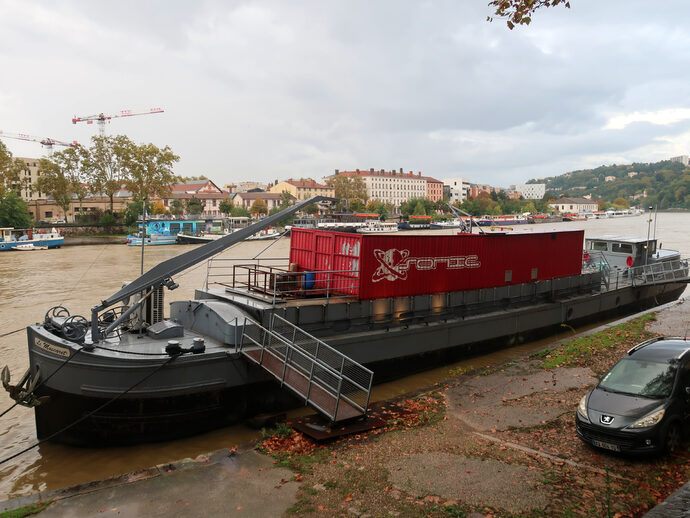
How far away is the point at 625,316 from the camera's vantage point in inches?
955

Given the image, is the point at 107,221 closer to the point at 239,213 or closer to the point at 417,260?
the point at 239,213

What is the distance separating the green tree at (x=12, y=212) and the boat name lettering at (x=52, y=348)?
75617mm

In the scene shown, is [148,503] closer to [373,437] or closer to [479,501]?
[373,437]

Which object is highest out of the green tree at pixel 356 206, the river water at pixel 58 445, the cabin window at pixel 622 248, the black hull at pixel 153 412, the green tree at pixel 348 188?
the green tree at pixel 348 188

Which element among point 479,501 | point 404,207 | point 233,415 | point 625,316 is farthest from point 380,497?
point 404,207

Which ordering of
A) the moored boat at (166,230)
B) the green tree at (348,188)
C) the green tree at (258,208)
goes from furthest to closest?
the green tree at (348,188)
the green tree at (258,208)
the moored boat at (166,230)

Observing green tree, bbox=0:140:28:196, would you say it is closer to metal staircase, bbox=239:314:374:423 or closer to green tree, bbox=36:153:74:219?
green tree, bbox=36:153:74:219

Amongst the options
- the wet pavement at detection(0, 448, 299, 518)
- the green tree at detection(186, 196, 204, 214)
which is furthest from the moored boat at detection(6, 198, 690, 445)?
the green tree at detection(186, 196, 204, 214)

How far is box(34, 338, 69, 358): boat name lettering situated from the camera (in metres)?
9.64

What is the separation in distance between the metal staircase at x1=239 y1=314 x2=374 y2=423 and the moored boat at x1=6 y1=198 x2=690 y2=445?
0.04 metres

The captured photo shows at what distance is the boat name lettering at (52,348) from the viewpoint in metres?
9.64

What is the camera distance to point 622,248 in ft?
84.5

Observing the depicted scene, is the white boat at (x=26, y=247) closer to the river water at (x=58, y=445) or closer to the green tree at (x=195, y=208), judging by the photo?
the river water at (x=58, y=445)

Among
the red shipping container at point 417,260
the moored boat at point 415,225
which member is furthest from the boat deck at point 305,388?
the moored boat at point 415,225
